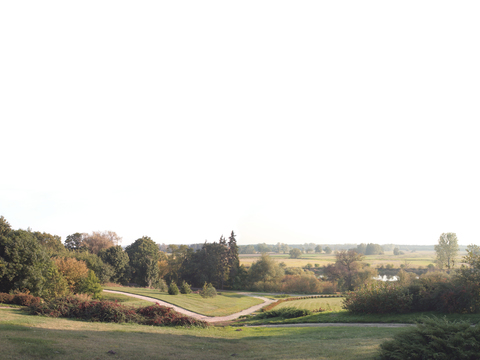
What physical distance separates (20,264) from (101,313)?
9.38 m

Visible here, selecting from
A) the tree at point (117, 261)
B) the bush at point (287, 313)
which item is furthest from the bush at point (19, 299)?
the tree at point (117, 261)

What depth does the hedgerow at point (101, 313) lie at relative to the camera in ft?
52.4

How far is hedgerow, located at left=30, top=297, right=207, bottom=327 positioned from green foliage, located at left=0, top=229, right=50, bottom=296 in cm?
596

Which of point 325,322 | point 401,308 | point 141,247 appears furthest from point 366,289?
point 141,247

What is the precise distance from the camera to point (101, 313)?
1628 cm

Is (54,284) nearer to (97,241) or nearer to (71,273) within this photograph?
(71,273)

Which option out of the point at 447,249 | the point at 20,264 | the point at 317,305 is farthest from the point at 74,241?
the point at 447,249

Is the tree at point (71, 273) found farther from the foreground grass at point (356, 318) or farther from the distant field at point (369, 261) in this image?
the distant field at point (369, 261)

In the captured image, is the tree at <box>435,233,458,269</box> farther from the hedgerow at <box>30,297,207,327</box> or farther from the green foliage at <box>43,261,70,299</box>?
the green foliage at <box>43,261,70,299</box>

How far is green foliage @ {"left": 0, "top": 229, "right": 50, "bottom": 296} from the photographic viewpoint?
20766mm

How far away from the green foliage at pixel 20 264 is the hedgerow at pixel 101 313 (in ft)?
19.5

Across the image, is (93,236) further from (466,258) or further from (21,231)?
(466,258)

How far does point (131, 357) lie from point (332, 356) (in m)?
5.65

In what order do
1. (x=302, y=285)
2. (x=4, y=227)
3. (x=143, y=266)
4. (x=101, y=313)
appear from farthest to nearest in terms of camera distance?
(x=302, y=285) < (x=143, y=266) < (x=4, y=227) < (x=101, y=313)
